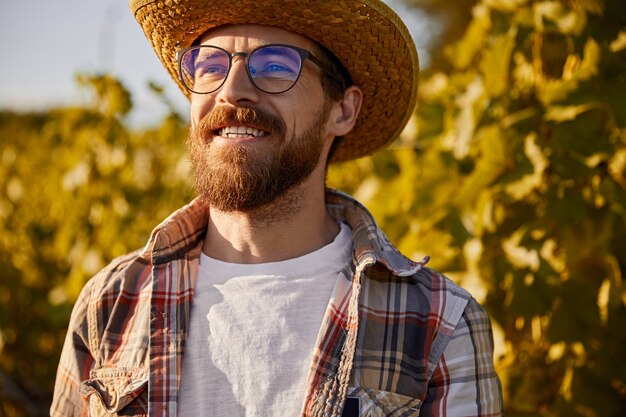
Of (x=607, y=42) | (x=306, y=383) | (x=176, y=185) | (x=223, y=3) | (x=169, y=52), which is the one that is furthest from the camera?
(x=176, y=185)

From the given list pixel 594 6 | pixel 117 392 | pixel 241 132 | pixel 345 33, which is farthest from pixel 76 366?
pixel 594 6

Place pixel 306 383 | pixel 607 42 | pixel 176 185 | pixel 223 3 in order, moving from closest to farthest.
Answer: pixel 306 383 → pixel 223 3 → pixel 607 42 → pixel 176 185

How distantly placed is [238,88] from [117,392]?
82 centimetres

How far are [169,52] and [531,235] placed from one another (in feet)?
4.61

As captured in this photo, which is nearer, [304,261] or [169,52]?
[304,261]

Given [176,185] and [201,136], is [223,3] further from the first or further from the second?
[176,185]

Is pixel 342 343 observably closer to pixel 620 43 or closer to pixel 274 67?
pixel 274 67

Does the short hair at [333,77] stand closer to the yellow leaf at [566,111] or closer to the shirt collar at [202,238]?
the shirt collar at [202,238]

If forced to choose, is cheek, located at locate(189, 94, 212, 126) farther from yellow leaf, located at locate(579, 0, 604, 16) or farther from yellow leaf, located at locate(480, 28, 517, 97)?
yellow leaf, located at locate(579, 0, 604, 16)

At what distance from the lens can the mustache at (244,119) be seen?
1947 mm

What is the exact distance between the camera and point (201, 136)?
80.5 inches

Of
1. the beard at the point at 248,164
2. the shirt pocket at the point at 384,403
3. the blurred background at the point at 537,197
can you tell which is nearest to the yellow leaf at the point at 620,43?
the blurred background at the point at 537,197

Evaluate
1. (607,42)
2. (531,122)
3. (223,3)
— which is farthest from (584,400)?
(223,3)

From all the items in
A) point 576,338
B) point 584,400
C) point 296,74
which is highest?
point 296,74
